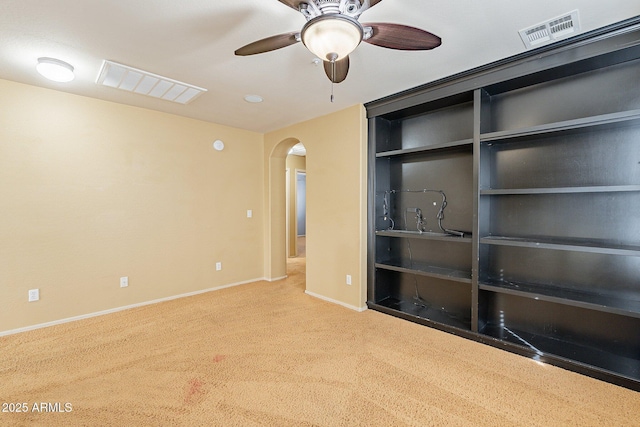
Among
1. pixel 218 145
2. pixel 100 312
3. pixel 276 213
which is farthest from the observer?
pixel 276 213

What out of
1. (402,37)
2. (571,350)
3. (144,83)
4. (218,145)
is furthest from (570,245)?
(218,145)

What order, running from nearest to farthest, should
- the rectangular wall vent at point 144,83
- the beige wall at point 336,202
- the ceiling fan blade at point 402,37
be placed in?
1. the ceiling fan blade at point 402,37
2. the rectangular wall vent at point 144,83
3. the beige wall at point 336,202

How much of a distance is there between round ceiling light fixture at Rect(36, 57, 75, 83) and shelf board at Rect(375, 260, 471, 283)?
11.2 ft

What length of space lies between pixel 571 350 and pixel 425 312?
1179 mm

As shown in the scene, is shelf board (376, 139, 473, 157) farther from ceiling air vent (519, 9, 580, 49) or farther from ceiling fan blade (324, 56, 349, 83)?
ceiling fan blade (324, 56, 349, 83)

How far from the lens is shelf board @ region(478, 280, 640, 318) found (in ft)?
6.34

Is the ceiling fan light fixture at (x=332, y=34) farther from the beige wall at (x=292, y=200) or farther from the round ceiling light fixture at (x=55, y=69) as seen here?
the beige wall at (x=292, y=200)

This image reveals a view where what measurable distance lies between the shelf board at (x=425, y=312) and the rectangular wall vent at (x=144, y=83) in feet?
10.1

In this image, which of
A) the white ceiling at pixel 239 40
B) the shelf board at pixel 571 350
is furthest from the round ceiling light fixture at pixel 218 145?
the shelf board at pixel 571 350

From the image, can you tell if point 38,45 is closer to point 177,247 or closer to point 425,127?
point 177,247

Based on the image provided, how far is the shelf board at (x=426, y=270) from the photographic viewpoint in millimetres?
2699

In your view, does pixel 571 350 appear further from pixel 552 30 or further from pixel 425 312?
pixel 552 30

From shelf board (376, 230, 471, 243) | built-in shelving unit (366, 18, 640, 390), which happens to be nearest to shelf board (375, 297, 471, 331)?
built-in shelving unit (366, 18, 640, 390)

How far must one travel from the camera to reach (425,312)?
120 inches
